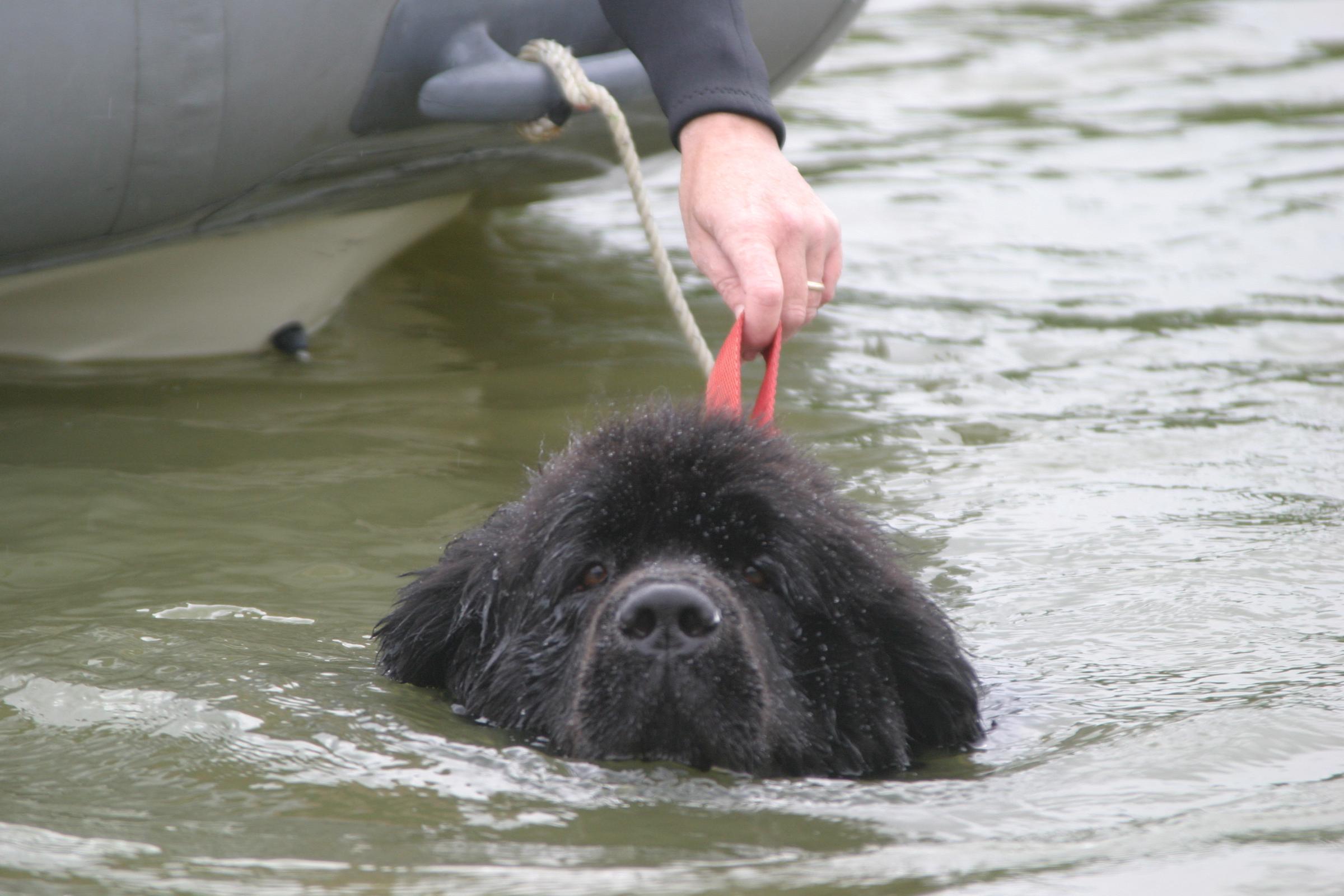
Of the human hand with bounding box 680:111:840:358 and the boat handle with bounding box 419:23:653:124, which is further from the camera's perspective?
the boat handle with bounding box 419:23:653:124

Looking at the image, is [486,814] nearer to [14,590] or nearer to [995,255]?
[14,590]

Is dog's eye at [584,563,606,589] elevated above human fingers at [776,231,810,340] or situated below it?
below

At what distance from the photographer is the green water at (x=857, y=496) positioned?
2.52 meters

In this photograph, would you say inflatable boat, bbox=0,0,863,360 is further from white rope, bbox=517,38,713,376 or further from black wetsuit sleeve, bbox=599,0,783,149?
black wetsuit sleeve, bbox=599,0,783,149

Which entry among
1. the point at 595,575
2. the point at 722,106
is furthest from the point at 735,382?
the point at 722,106

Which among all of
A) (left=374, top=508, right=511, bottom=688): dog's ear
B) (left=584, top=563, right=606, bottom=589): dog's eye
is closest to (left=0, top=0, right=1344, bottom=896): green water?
(left=374, top=508, right=511, bottom=688): dog's ear

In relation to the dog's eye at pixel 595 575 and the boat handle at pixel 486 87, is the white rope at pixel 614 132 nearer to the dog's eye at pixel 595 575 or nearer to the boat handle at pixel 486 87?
→ the boat handle at pixel 486 87

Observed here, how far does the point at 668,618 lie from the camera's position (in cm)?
281

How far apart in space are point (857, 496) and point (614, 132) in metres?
1.25

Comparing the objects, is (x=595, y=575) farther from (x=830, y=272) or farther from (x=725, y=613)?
(x=830, y=272)

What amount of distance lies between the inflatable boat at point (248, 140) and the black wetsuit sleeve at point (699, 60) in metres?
1.17

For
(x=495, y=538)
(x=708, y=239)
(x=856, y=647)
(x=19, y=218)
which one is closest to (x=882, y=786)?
(x=856, y=647)

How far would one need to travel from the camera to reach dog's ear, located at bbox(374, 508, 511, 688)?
3.36 m

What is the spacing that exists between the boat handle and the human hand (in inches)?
55.9
